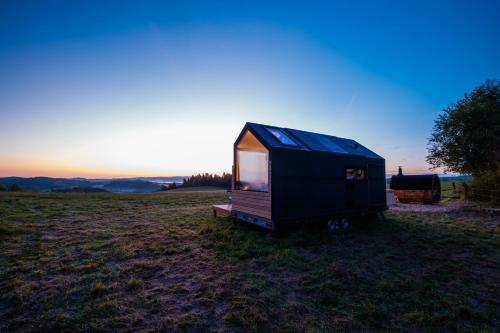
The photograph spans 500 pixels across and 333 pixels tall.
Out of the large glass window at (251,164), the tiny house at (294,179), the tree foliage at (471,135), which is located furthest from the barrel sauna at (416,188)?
the large glass window at (251,164)

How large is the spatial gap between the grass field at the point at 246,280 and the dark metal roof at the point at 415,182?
9749 mm

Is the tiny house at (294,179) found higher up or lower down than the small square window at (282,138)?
lower down

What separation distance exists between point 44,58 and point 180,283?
45.7 feet

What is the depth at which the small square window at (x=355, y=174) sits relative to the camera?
8901mm

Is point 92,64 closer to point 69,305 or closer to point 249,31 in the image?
point 249,31

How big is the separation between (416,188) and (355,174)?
10836mm

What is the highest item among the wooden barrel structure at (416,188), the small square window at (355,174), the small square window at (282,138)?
the small square window at (282,138)

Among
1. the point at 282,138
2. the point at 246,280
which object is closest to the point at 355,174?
the point at 282,138

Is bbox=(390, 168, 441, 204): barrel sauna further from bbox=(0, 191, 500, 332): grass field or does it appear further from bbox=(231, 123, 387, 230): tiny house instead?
bbox=(0, 191, 500, 332): grass field

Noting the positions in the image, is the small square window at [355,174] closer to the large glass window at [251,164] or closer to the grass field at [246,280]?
the grass field at [246,280]

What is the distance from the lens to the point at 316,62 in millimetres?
14039

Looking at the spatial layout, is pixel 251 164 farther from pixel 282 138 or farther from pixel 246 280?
pixel 246 280

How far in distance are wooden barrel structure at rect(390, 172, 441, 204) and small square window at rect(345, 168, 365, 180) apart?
10201 millimetres

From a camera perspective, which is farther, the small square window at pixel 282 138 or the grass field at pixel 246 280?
the small square window at pixel 282 138
